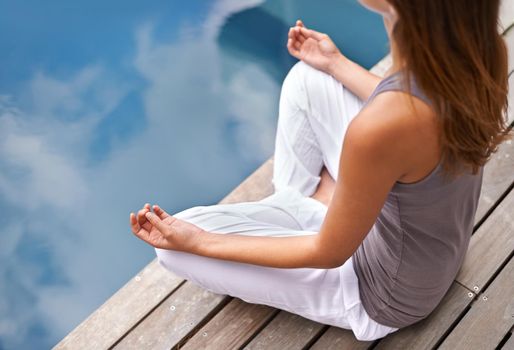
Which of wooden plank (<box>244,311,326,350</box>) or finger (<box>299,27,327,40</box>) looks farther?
finger (<box>299,27,327,40</box>)

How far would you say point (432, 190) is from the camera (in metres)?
0.79

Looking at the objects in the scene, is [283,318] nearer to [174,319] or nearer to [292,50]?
[174,319]

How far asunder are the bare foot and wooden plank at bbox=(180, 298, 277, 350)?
26 centimetres

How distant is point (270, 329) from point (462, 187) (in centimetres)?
55

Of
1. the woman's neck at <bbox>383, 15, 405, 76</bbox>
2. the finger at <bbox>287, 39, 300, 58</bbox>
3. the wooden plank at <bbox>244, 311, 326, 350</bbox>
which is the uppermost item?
the woman's neck at <bbox>383, 15, 405, 76</bbox>

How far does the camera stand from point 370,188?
78 cm

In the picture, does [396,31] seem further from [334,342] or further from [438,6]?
[334,342]

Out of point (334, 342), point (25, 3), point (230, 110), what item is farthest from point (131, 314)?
point (25, 3)

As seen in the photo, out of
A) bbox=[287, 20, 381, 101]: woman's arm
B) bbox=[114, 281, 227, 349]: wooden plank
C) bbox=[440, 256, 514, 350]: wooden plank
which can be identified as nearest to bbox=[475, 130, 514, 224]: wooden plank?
bbox=[440, 256, 514, 350]: wooden plank

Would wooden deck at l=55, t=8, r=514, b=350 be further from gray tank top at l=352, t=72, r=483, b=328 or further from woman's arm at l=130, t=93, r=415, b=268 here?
woman's arm at l=130, t=93, r=415, b=268

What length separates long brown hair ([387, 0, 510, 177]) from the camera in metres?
0.66

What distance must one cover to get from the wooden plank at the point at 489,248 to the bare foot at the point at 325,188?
1.03 feet

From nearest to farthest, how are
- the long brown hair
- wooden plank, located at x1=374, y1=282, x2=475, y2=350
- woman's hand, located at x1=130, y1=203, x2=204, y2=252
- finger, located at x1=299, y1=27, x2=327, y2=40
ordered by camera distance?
the long brown hair → woman's hand, located at x1=130, y1=203, x2=204, y2=252 → wooden plank, located at x1=374, y1=282, x2=475, y2=350 → finger, located at x1=299, y1=27, x2=327, y2=40

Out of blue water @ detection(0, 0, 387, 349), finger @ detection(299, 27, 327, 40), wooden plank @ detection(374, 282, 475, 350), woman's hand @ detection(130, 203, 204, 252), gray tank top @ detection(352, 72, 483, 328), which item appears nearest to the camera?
gray tank top @ detection(352, 72, 483, 328)
